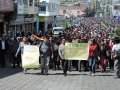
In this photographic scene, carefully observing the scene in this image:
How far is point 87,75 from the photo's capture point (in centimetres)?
2070

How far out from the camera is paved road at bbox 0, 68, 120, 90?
16391 mm

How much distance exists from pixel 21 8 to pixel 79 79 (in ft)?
93.3

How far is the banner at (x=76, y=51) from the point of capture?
21672 mm

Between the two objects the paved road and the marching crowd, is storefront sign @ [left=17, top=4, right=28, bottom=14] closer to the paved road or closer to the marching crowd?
the marching crowd

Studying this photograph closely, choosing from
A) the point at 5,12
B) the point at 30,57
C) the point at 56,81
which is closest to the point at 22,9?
the point at 5,12

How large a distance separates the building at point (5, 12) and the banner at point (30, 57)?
13.3 m

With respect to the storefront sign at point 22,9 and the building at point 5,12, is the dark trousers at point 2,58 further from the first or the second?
the storefront sign at point 22,9

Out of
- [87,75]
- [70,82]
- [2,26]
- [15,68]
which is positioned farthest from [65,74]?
[2,26]

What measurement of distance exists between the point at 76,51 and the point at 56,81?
405cm

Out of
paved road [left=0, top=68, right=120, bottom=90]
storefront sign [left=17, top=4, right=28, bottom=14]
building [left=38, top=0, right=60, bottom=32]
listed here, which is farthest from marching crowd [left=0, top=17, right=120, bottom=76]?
building [left=38, top=0, right=60, bottom=32]

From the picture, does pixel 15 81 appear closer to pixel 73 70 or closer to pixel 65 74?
pixel 65 74

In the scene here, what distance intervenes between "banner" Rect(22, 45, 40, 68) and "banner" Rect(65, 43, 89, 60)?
1.42 metres

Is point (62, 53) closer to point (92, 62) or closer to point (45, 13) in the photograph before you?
point (92, 62)

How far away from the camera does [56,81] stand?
59.6ft
